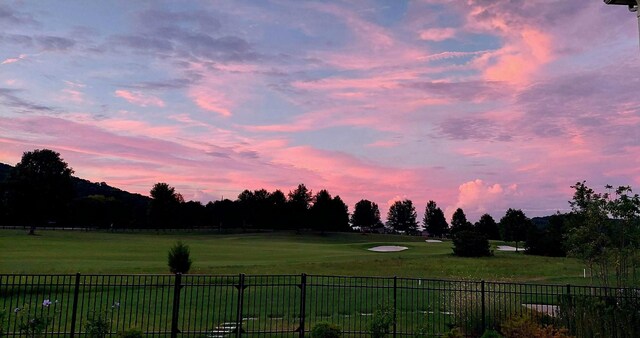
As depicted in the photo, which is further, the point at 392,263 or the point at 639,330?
the point at 392,263

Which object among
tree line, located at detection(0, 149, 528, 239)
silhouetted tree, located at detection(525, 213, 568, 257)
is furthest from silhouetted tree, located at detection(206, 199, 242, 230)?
silhouetted tree, located at detection(525, 213, 568, 257)

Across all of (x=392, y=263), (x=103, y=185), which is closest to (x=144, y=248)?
(x=392, y=263)

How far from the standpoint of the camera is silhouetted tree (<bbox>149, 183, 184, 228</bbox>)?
10416 cm

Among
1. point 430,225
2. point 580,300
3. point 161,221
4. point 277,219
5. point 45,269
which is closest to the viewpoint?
point 580,300

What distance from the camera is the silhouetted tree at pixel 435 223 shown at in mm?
146625

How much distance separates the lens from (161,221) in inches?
4131

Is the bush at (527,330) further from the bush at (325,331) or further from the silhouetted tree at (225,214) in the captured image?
the silhouetted tree at (225,214)

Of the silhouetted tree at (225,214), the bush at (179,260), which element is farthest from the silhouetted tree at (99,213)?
the bush at (179,260)

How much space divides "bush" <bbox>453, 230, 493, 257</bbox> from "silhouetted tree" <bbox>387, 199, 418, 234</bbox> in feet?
366

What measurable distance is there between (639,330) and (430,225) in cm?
13789

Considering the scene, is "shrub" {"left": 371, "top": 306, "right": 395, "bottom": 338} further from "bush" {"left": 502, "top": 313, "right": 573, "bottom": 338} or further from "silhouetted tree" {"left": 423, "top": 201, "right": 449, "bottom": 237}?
"silhouetted tree" {"left": 423, "top": 201, "right": 449, "bottom": 237}

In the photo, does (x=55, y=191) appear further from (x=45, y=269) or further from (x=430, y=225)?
(x=430, y=225)

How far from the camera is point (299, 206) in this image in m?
121

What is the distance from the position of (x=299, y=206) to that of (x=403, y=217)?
180 feet
